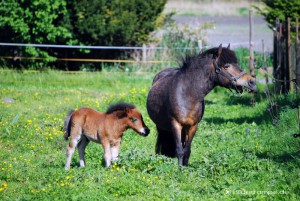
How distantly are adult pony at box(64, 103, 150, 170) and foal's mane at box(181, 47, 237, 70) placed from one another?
1.33 metres

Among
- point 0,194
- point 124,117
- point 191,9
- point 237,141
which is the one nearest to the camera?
point 0,194

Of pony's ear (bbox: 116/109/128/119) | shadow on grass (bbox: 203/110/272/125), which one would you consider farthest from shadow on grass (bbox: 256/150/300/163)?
shadow on grass (bbox: 203/110/272/125)

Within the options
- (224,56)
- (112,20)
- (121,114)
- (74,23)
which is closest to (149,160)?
(121,114)

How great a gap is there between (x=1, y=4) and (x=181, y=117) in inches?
593

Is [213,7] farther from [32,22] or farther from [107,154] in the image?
[107,154]

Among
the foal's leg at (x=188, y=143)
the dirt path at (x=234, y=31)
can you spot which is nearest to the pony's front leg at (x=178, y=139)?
the foal's leg at (x=188, y=143)

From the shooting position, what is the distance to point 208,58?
1152cm

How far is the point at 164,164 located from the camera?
10844 mm

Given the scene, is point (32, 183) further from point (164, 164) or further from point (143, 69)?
point (143, 69)

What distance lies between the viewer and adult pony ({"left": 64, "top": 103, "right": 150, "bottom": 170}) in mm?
11320

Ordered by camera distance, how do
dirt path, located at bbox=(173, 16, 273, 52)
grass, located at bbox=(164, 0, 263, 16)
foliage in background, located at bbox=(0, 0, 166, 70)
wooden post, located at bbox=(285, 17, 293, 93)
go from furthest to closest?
grass, located at bbox=(164, 0, 263, 16) < dirt path, located at bbox=(173, 16, 273, 52) < foliage in background, located at bbox=(0, 0, 166, 70) < wooden post, located at bbox=(285, 17, 293, 93)

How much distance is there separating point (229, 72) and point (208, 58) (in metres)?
0.47

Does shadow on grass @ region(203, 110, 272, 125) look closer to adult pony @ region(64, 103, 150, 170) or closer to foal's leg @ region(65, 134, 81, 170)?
adult pony @ region(64, 103, 150, 170)

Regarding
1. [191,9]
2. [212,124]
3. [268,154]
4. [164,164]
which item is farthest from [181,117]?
[191,9]
